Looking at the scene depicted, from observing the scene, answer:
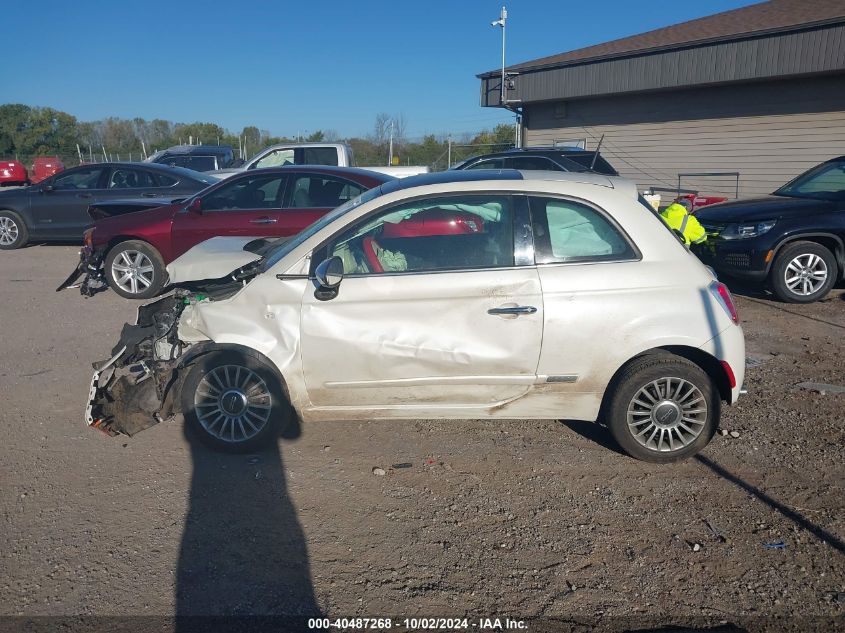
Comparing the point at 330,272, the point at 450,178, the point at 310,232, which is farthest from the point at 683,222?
the point at 330,272

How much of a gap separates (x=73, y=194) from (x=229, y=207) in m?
5.65

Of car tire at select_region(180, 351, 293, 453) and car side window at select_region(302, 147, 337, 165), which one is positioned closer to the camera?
car tire at select_region(180, 351, 293, 453)

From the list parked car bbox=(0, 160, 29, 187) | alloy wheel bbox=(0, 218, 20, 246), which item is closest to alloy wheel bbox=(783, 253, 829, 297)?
alloy wheel bbox=(0, 218, 20, 246)

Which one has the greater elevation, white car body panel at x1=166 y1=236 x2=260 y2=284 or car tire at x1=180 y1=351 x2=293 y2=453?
white car body panel at x1=166 y1=236 x2=260 y2=284

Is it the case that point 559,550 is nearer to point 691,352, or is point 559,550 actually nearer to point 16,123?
point 691,352

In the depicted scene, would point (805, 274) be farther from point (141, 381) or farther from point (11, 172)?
point (11, 172)

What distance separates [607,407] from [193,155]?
16254 mm

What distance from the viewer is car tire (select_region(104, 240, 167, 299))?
345 inches

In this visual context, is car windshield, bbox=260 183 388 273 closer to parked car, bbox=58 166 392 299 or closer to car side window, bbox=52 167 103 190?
parked car, bbox=58 166 392 299

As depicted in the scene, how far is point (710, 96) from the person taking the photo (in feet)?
57.9

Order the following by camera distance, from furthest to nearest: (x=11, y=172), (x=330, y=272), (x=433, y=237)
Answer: (x=11, y=172) < (x=433, y=237) < (x=330, y=272)

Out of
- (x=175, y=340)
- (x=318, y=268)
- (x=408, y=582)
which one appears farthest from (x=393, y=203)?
(x=408, y=582)

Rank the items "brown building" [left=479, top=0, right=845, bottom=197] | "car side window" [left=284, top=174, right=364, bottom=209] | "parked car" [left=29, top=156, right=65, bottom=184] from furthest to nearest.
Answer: "parked car" [left=29, top=156, right=65, bottom=184] < "brown building" [left=479, top=0, right=845, bottom=197] < "car side window" [left=284, top=174, right=364, bottom=209]

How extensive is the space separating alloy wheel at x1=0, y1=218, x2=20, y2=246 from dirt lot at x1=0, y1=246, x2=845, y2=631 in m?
8.95
